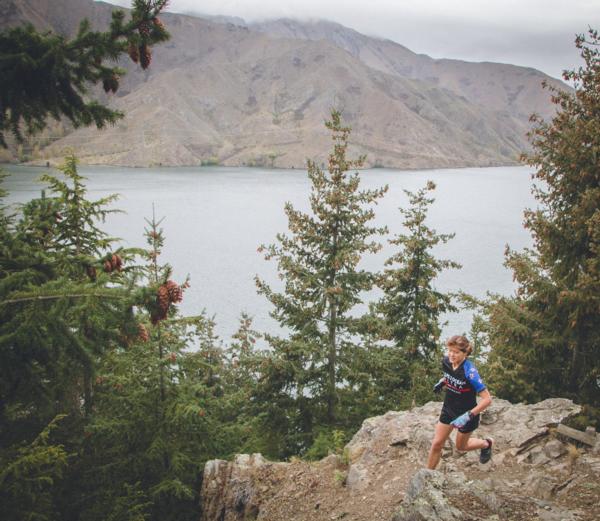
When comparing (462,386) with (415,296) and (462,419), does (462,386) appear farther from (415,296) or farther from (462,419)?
(415,296)

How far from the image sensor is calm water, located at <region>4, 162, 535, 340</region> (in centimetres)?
4409

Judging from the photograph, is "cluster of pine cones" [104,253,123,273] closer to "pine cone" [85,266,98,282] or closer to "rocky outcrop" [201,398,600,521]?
"pine cone" [85,266,98,282]

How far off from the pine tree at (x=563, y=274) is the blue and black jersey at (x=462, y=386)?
3.96 m

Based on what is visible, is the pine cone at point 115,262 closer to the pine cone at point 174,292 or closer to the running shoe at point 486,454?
the pine cone at point 174,292

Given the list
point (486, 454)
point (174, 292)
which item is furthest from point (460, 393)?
point (174, 292)

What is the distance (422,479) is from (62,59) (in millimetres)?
6257

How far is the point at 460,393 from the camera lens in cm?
607

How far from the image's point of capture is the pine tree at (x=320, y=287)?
12.7 meters

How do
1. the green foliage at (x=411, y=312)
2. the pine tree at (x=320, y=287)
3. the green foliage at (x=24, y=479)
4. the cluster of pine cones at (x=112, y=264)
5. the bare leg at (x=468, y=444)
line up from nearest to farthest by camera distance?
the cluster of pine cones at (x=112, y=264)
the green foliage at (x=24, y=479)
the bare leg at (x=468, y=444)
the pine tree at (x=320, y=287)
the green foliage at (x=411, y=312)

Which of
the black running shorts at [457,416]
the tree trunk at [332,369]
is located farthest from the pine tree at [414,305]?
the black running shorts at [457,416]

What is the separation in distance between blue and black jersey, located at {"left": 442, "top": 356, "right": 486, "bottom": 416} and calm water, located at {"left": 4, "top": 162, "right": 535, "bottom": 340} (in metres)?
7.21

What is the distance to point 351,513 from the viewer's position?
6.75 m

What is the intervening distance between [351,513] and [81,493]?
5471mm

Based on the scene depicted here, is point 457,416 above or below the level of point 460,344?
below
